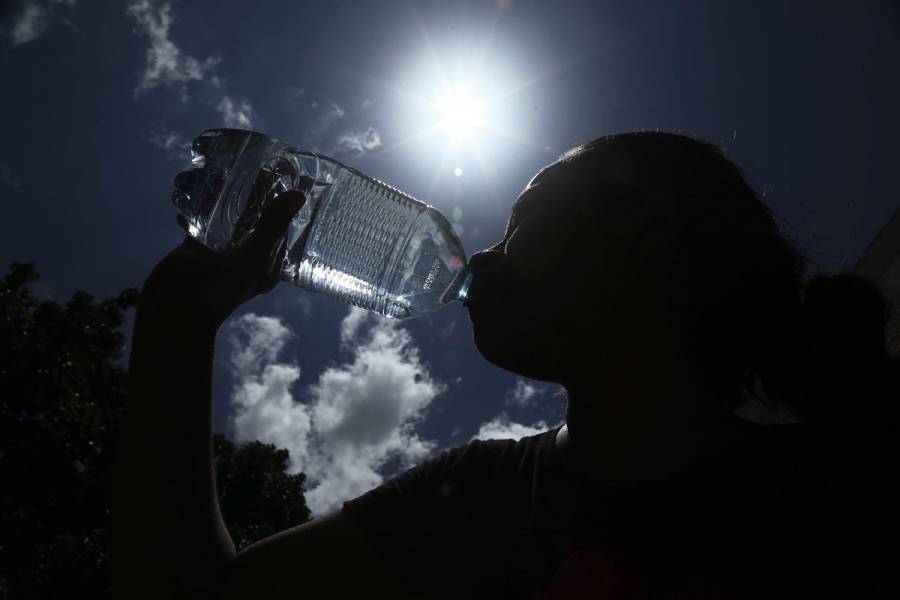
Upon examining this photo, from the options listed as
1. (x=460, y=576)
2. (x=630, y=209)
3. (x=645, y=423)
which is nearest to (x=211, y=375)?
(x=460, y=576)

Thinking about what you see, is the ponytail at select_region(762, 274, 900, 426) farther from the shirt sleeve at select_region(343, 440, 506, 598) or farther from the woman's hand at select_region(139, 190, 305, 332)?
the woman's hand at select_region(139, 190, 305, 332)

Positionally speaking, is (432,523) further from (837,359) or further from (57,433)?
(57,433)

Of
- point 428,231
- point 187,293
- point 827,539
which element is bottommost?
point 827,539

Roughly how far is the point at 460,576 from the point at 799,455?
2.80 feet

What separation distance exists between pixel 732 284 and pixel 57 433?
46.8 ft

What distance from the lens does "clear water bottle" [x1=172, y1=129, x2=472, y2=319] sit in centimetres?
257

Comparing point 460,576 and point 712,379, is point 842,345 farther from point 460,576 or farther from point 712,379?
point 460,576

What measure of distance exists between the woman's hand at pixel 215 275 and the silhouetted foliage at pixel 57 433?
1111cm

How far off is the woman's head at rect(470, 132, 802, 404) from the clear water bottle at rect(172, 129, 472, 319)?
987 mm

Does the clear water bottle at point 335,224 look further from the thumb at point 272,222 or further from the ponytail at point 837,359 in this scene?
the ponytail at point 837,359

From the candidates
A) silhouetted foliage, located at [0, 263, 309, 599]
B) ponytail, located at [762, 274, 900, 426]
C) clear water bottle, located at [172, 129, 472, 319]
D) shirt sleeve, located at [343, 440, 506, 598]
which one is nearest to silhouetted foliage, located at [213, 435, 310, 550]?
silhouetted foliage, located at [0, 263, 309, 599]

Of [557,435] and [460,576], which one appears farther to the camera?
[557,435]

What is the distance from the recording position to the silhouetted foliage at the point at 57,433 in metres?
10.1

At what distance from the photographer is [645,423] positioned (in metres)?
1.42
